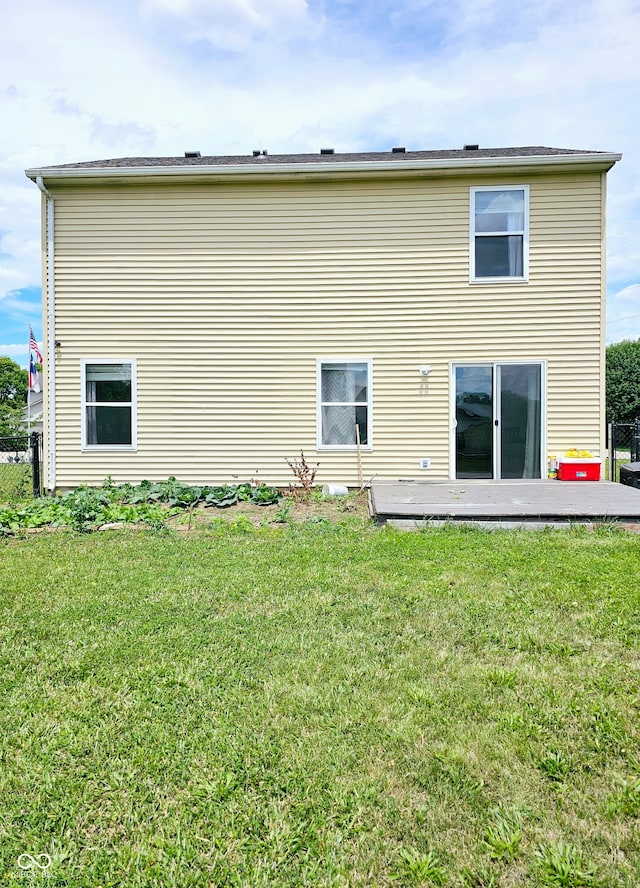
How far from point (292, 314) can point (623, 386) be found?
14.9 m

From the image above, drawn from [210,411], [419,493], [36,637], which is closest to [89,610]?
[36,637]

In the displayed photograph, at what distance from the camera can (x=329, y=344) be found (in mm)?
8797

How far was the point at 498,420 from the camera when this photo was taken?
8.62 m

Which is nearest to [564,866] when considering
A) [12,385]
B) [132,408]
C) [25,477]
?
[132,408]

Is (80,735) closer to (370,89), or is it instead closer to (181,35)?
(181,35)

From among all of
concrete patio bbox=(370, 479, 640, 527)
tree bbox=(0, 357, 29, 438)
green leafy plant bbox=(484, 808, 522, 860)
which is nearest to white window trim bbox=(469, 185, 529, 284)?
concrete patio bbox=(370, 479, 640, 527)

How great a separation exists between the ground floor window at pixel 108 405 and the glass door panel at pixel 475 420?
550cm

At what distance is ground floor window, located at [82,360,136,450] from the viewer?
8930 millimetres

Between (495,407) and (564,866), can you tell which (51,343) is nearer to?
(495,407)

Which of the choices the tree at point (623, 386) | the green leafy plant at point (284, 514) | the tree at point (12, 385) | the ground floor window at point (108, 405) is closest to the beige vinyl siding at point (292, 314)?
the ground floor window at point (108, 405)

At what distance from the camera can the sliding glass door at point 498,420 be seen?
28.2 feet

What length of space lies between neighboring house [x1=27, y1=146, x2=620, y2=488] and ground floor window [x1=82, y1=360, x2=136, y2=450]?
0.02 metres

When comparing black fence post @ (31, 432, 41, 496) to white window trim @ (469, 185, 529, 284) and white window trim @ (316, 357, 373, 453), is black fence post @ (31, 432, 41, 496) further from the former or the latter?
white window trim @ (469, 185, 529, 284)

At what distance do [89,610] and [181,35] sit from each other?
34.9 feet
